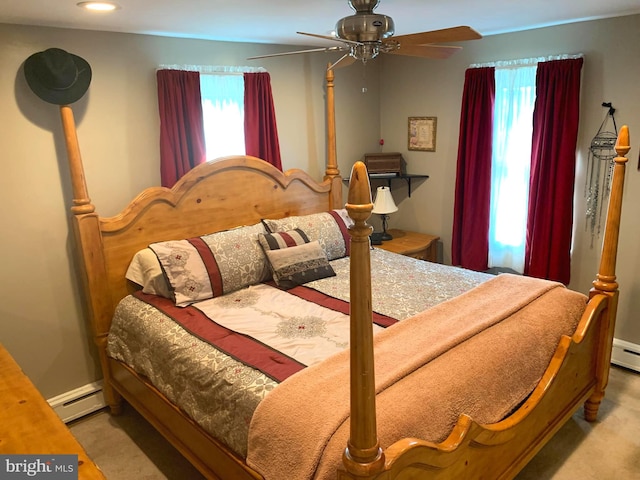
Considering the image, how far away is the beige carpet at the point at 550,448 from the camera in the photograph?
2.32 meters

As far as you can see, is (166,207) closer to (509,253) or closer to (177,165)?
(177,165)

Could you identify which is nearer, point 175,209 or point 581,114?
point 175,209

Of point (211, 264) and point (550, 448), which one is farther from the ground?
point (211, 264)

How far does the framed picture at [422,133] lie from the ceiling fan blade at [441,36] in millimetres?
1938

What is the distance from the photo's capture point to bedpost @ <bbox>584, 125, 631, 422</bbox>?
2303 millimetres

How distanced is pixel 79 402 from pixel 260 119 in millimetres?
2154

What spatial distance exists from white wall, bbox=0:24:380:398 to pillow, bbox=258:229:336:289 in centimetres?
86

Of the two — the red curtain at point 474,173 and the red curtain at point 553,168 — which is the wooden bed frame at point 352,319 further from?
the red curtain at point 474,173

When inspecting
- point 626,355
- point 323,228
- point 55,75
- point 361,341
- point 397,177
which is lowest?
point 626,355

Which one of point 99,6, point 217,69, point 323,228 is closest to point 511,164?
point 323,228

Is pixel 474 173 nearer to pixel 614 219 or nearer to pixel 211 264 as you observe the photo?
pixel 614 219

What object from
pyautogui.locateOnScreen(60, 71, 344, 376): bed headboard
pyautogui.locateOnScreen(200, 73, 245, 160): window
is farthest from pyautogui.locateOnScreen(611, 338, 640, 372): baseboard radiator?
pyautogui.locateOnScreen(200, 73, 245, 160): window

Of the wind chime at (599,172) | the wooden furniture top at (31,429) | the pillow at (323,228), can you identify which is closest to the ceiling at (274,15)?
the wind chime at (599,172)

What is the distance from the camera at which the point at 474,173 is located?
3.64 m
